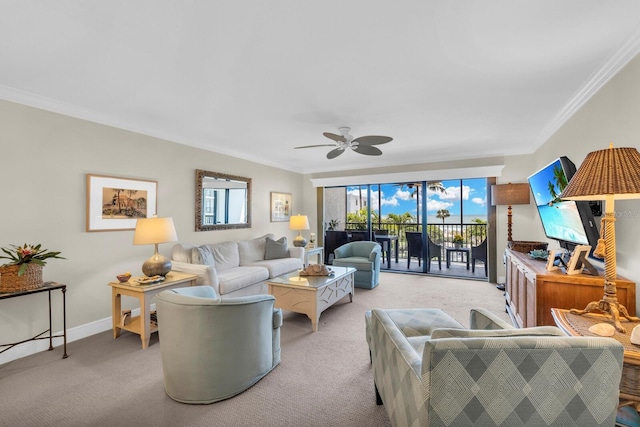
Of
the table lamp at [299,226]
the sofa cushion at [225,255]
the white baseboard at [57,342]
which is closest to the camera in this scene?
the white baseboard at [57,342]

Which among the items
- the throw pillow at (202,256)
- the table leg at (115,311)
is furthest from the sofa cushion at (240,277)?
the table leg at (115,311)

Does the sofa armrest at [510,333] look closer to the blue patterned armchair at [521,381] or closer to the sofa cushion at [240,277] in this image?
the blue patterned armchair at [521,381]

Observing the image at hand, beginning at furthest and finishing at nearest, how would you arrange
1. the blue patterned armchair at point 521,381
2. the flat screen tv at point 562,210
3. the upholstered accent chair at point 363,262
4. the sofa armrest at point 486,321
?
the upholstered accent chair at point 363,262 → the flat screen tv at point 562,210 → the sofa armrest at point 486,321 → the blue patterned armchair at point 521,381

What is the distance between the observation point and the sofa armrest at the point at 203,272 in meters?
3.37

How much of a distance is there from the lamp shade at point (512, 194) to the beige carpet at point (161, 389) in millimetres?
3269

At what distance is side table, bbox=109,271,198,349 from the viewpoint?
2773 mm

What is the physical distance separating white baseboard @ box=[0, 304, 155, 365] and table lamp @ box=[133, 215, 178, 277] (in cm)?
87

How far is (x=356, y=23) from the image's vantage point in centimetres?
173

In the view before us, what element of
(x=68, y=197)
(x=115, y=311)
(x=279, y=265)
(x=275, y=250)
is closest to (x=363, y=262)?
(x=279, y=265)

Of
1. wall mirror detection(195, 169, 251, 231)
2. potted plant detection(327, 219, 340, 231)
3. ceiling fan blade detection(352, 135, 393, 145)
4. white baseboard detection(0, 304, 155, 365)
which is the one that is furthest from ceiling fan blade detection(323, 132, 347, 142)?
potted plant detection(327, 219, 340, 231)

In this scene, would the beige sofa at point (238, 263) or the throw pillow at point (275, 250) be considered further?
the throw pillow at point (275, 250)

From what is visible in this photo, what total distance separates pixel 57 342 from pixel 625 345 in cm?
439

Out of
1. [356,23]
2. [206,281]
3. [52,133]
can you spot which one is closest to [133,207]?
[52,133]

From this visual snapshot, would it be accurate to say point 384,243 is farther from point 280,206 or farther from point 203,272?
point 203,272
